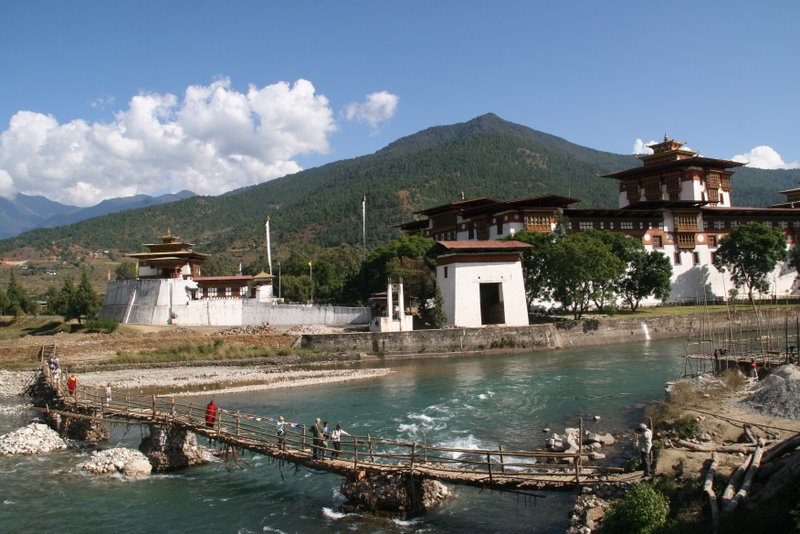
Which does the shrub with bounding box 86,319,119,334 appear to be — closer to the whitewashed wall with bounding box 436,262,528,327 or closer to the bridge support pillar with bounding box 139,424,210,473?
the whitewashed wall with bounding box 436,262,528,327

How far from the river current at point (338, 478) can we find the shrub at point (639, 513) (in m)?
2.25

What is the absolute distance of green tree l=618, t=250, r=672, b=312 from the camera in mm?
57844

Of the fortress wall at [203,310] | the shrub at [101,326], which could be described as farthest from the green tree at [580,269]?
the shrub at [101,326]

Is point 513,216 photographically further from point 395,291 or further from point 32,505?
point 32,505

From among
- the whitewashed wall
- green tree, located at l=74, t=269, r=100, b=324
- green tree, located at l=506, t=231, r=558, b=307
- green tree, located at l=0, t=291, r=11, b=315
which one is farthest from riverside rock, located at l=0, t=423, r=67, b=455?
green tree, located at l=0, t=291, r=11, b=315

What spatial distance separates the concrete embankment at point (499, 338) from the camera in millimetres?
45188

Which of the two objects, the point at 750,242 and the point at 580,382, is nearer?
the point at 580,382

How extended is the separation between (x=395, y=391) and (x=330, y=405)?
4.50 m

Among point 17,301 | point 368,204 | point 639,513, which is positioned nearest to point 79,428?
point 639,513

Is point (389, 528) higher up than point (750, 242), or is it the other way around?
point (750, 242)

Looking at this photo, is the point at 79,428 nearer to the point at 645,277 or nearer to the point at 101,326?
the point at 101,326

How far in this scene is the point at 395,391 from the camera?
3056 cm

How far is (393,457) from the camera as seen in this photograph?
14.6m

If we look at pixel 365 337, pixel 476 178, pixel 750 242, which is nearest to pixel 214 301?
pixel 365 337
